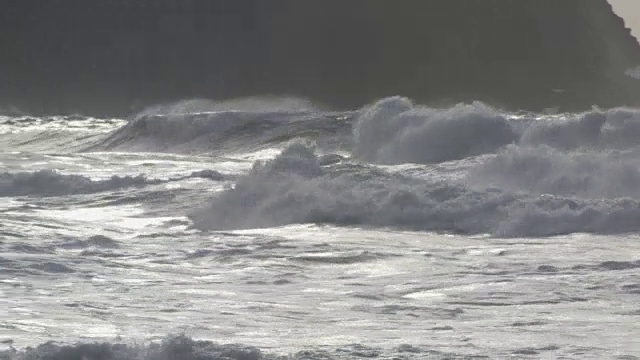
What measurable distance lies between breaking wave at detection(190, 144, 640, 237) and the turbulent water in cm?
3

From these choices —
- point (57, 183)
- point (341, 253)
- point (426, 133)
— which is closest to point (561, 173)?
point (341, 253)

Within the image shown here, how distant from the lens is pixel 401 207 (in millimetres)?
15930

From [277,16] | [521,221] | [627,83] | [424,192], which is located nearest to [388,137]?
[424,192]

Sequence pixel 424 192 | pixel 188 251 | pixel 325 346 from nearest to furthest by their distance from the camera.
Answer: pixel 325 346 → pixel 188 251 → pixel 424 192

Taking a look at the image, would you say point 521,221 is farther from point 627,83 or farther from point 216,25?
point 216,25

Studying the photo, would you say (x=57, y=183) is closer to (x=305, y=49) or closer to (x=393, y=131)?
(x=393, y=131)

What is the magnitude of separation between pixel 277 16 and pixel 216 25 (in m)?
4.02

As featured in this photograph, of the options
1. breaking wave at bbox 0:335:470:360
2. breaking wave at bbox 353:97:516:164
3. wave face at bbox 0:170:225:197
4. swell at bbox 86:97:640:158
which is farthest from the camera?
breaking wave at bbox 353:97:516:164

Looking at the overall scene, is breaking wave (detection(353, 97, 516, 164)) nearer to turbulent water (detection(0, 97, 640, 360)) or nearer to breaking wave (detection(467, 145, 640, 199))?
turbulent water (detection(0, 97, 640, 360))

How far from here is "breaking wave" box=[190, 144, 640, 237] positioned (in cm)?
1481

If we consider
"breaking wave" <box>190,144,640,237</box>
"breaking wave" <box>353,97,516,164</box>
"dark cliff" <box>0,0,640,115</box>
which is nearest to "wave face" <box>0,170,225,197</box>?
"breaking wave" <box>190,144,640,237</box>

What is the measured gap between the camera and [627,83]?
79.3 metres

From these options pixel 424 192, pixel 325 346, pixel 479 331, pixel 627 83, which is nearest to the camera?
pixel 325 346

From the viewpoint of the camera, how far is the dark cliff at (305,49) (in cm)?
8319
